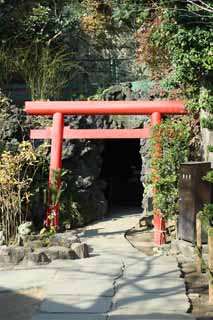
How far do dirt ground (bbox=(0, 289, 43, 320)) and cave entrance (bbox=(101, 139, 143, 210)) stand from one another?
1084cm

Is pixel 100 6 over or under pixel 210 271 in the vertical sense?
over

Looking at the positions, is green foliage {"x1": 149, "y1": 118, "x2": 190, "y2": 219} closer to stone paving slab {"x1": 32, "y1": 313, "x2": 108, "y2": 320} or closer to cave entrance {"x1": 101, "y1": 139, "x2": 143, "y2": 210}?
stone paving slab {"x1": 32, "y1": 313, "x2": 108, "y2": 320}

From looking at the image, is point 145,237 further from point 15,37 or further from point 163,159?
point 15,37

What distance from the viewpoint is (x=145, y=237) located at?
10727mm

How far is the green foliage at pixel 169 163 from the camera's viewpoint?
9180mm

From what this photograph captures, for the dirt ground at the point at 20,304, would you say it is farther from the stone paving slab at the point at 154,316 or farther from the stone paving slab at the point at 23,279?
the stone paving slab at the point at 154,316

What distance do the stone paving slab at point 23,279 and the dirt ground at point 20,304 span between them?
16cm

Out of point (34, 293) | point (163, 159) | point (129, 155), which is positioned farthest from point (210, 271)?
point (129, 155)

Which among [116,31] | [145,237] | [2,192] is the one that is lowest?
[145,237]

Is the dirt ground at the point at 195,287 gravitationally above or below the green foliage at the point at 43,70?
below

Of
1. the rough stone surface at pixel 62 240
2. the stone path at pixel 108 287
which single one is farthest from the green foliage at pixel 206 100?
the rough stone surface at pixel 62 240

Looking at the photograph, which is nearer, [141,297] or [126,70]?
[141,297]

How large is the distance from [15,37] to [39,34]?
653 mm

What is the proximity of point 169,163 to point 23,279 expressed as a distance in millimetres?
3812
